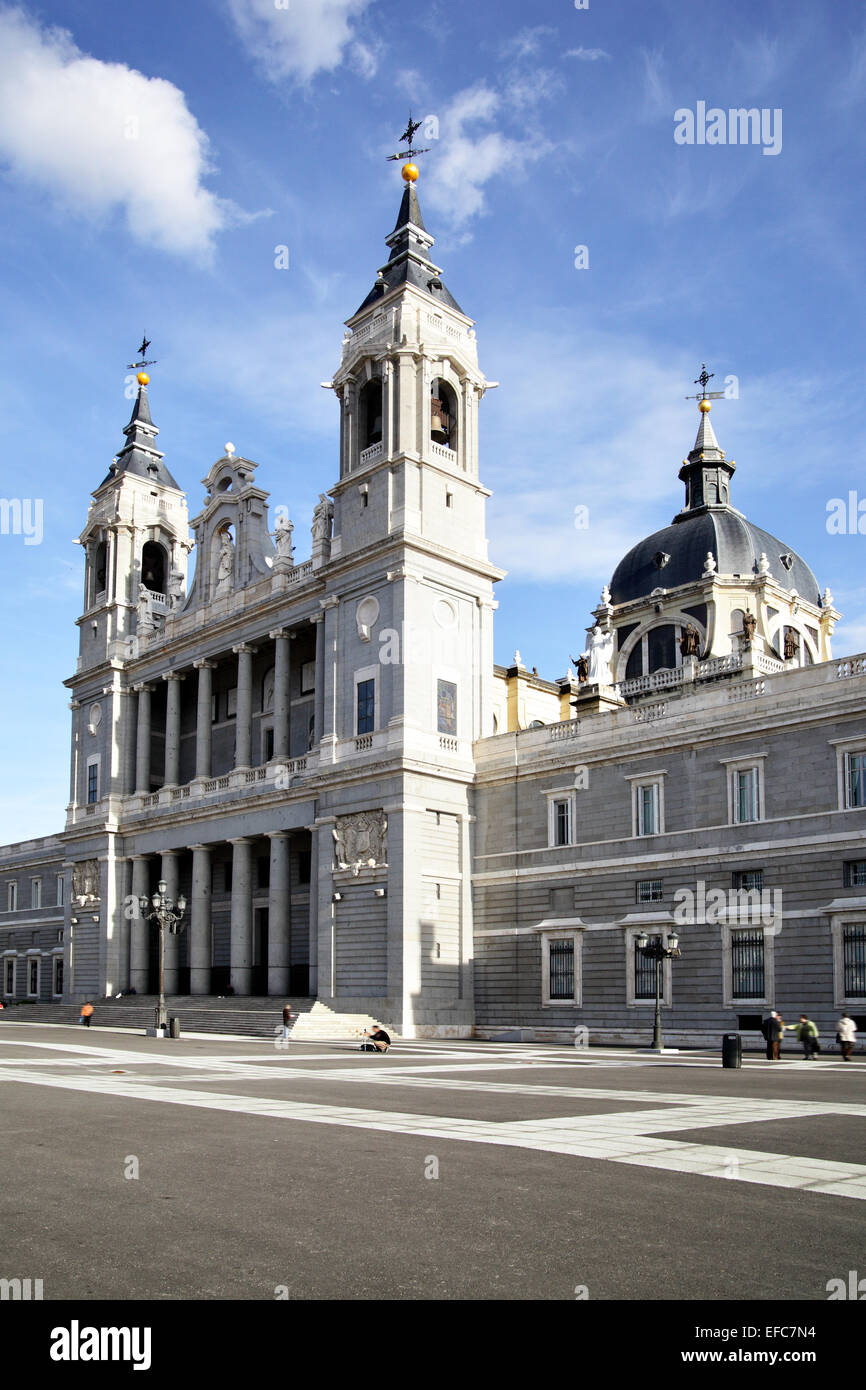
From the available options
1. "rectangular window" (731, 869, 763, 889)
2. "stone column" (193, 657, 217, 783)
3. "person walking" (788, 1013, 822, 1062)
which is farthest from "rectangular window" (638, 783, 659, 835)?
"stone column" (193, 657, 217, 783)

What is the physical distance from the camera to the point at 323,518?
2136 inches

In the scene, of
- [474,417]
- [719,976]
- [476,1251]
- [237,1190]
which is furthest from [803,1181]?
[474,417]

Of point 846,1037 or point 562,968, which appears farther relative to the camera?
point 562,968

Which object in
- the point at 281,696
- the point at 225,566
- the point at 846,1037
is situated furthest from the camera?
the point at 225,566

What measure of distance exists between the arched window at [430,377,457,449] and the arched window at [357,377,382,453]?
236cm

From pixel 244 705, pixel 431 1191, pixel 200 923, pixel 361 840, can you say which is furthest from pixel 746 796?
pixel 431 1191

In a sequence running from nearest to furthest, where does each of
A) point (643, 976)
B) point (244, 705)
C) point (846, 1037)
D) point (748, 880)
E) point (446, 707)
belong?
1. point (846, 1037)
2. point (748, 880)
3. point (643, 976)
4. point (446, 707)
5. point (244, 705)

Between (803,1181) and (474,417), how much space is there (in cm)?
4571

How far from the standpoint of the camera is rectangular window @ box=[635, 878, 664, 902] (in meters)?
41.5

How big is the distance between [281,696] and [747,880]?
24.3 metres

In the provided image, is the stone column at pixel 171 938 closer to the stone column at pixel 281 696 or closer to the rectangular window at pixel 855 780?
the stone column at pixel 281 696

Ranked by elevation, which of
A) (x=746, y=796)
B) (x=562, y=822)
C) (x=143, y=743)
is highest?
(x=143, y=743)

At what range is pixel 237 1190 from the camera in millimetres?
10219

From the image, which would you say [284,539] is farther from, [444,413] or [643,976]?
[643,976]
